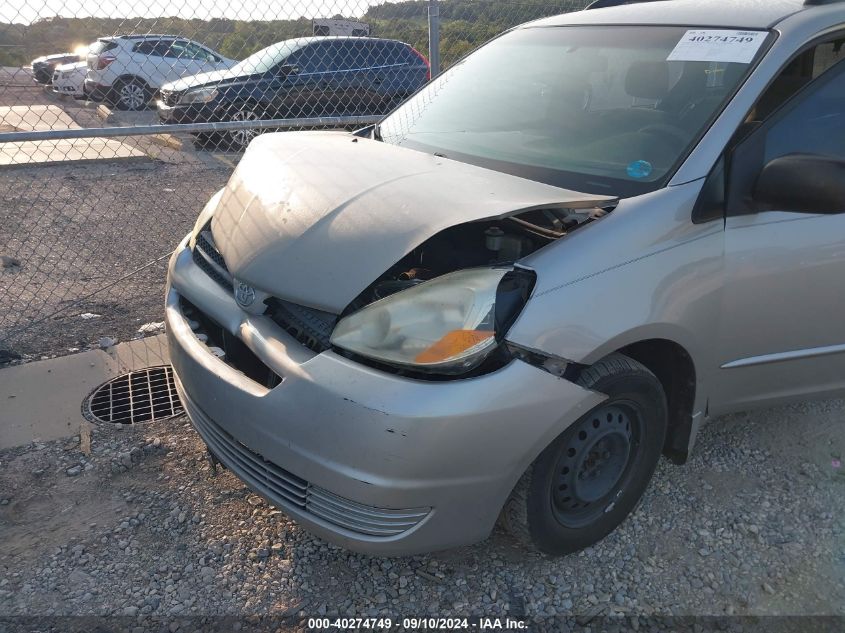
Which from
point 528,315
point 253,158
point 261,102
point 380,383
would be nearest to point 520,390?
point 528,315

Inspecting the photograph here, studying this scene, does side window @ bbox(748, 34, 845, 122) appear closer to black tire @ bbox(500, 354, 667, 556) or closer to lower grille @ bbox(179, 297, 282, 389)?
black tire @ bbox(500, 354, 667, 556)

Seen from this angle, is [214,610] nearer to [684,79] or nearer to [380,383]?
[380,383]

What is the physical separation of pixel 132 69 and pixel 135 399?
1253cm

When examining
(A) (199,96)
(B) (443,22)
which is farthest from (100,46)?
(B) (443,22)

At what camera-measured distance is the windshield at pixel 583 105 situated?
2.51 m

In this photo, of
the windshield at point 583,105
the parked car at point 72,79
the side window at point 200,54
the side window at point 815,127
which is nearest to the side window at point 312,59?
the side window at point 200,54

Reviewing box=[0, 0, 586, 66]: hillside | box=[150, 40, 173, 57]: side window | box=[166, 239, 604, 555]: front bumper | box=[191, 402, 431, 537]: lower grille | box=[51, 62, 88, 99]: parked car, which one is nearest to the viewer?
box=[166, 239, 604, 555]: front bumper

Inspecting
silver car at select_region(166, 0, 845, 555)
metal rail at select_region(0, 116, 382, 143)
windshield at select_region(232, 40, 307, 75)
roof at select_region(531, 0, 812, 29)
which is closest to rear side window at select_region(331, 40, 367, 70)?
windshield at select_region(232, 40, 307, 75)

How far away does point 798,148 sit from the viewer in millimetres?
Result: 2568

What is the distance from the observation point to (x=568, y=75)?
3.07 metres

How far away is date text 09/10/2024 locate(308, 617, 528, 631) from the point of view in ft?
7.13

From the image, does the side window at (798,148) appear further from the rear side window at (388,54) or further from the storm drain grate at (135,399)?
the rear side window at (388,54)

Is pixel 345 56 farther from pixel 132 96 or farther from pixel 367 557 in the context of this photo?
pixel 367 557

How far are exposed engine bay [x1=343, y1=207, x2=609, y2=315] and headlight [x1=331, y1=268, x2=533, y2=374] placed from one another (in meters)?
0.08
